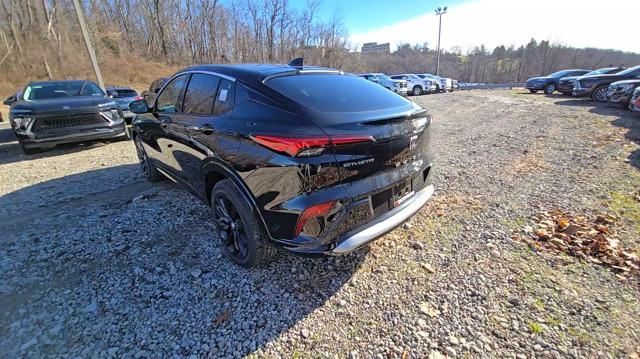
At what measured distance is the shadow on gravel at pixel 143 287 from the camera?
2.02 meters

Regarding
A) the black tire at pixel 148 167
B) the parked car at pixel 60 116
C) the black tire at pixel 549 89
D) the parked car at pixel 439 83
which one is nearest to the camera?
the black tire at pixel 148 167

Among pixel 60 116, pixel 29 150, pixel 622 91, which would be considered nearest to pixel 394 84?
pixel 622 91

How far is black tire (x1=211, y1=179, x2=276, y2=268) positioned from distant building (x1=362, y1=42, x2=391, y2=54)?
74371 mm

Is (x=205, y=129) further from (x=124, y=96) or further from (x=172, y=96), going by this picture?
(x=124, y=96)

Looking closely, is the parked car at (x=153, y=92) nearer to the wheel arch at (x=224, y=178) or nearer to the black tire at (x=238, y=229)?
the wheel arch at (x=224, y=178)

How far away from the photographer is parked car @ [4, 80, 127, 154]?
20.1 feet

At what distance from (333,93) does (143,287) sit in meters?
2.27

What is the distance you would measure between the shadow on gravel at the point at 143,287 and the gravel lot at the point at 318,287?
12mm

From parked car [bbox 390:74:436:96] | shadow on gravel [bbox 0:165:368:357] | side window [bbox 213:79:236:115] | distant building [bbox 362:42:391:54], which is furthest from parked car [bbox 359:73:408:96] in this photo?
distant building [bbox 362:42:391:54]

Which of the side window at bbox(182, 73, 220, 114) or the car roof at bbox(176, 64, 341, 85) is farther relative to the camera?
the side window at bbox(182, 73, 220, 114)

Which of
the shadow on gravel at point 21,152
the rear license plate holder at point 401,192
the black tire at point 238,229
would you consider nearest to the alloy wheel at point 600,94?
the rear license plate holder at point 401,192

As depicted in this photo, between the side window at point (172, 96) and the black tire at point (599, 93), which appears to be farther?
the black tire at point (599, 93)

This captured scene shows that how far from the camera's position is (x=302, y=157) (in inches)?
76.6

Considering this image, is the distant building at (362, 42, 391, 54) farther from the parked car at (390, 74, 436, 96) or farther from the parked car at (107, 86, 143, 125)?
the parked car at (107, 86, 143, 125)
